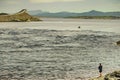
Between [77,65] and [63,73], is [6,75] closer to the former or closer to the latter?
[63,73]

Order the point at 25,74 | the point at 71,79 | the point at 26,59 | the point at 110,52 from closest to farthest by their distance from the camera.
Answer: the point at 71,79 → the point at 25,74 → the point at 26,59 → the point at 110,52

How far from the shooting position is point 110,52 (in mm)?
89938

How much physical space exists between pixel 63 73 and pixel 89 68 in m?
7.44

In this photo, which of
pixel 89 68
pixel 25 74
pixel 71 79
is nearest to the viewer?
pixel 71 79

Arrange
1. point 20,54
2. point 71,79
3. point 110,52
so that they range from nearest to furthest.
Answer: point 71,79
point 20,54
point 110,52

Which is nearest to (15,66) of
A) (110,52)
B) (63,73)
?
(63,73)

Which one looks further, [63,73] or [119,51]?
[119,51]

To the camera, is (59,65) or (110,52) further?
(110,52)

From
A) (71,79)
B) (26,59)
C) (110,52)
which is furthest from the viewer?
(110,52)

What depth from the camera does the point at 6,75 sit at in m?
57.0

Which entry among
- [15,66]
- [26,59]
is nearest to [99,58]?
[26,59]

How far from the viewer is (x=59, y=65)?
224 ft

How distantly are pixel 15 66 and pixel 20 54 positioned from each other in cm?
1798

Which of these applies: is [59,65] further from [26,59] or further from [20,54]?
[20,54]
